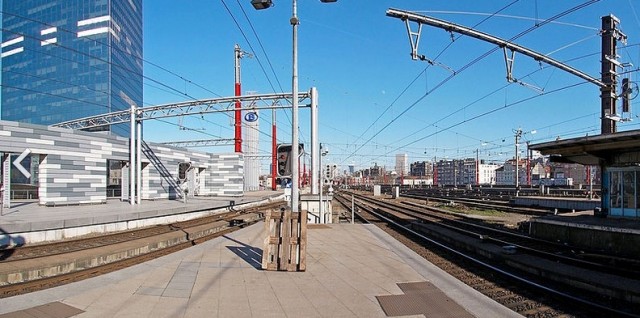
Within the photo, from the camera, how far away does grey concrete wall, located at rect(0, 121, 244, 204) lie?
2052cm

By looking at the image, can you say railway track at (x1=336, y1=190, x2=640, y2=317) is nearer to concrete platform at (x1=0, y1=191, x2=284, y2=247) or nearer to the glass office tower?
concrete platform at (x1=0, y1=191, x2=284, y2=247)

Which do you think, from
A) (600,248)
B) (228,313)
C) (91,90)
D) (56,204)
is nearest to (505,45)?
(600,248)

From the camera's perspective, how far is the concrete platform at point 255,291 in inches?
230

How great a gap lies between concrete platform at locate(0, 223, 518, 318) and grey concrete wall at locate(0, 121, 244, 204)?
15.5 m

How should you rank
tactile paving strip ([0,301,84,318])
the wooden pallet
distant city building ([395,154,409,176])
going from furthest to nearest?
distant city building ([395,154,409,176]) → the wooden pallet → tactile paving strip ([0,301,84,318])

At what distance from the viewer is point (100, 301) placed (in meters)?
6.10

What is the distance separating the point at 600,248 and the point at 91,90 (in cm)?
Result: 11814

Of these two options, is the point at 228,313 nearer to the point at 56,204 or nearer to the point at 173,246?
the point at 173,246

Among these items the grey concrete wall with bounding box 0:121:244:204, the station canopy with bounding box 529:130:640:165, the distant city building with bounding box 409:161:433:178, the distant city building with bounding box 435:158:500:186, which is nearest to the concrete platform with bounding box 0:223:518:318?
the station canopy with bounding box 529:130:640:165

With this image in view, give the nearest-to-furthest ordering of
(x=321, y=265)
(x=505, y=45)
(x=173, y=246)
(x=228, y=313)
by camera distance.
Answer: (x=228, y=313) < (x=321, y=265) < (x=505, y=45) < (x=173, y=246)

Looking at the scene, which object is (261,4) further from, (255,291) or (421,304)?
(421,304)

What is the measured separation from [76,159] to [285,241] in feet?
64.2

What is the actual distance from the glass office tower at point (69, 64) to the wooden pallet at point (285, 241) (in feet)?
353

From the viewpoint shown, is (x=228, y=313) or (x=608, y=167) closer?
(x=228, y=313)
